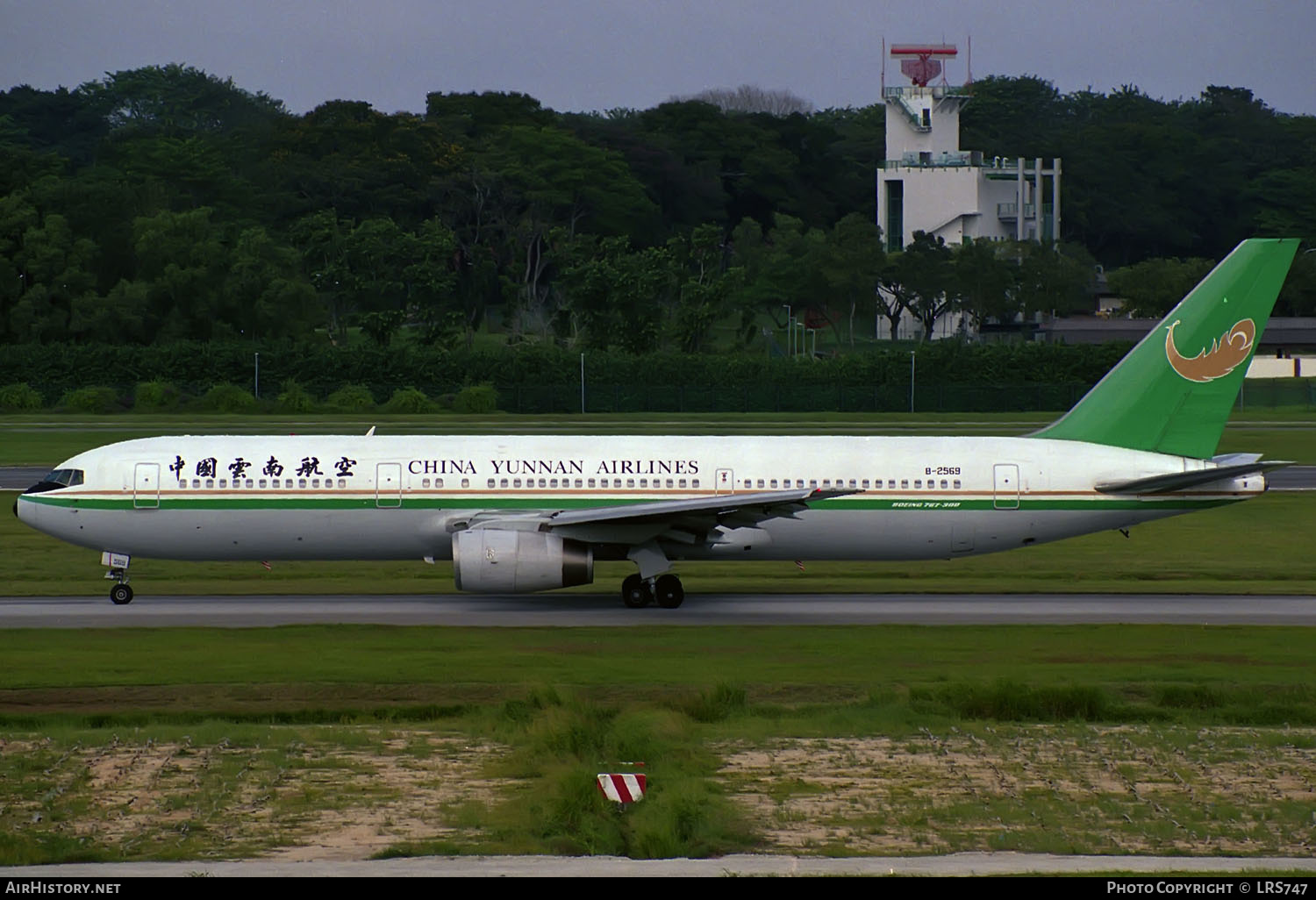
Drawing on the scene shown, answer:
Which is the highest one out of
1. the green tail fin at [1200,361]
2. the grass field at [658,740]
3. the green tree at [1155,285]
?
the green tree at [1155,285]

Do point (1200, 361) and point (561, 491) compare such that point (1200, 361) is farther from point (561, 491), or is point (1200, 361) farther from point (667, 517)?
Result: point (561, 491)

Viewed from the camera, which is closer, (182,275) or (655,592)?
(655,592)

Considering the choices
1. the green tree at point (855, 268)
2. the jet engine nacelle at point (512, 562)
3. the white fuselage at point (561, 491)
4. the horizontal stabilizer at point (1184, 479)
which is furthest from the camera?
the green tree at point (855, 268)

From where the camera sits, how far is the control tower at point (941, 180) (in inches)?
5950

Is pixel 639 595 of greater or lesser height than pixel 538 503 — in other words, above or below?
below

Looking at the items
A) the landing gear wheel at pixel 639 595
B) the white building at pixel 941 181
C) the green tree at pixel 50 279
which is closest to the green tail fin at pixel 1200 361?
the landing gear wheel at pixel 639 595

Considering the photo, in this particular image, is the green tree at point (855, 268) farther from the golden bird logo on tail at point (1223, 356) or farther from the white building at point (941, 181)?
the golden bird logo on tail at point (1223, 356)

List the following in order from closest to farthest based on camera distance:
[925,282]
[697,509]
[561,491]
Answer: [697,509] < [561,491] < [925,282]

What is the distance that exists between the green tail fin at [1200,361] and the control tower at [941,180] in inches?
4305

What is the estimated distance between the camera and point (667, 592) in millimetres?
33844

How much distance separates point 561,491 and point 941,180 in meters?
123

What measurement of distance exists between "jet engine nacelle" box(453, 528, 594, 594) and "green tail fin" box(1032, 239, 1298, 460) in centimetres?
1231

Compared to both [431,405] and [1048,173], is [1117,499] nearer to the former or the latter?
[431,405]

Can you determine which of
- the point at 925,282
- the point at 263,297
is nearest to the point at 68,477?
the point at 263,297
